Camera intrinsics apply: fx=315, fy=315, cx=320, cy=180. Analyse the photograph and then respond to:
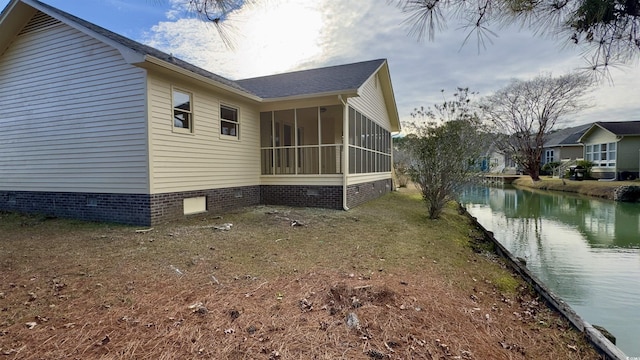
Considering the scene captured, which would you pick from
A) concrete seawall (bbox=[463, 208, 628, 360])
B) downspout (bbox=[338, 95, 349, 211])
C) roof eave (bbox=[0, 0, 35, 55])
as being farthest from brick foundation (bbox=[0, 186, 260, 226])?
concrete seawall (bbox=[463, 208, 628, 360])

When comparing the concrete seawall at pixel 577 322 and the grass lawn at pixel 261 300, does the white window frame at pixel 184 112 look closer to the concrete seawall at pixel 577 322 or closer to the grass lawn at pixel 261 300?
the grass lawn at pixel 261 300

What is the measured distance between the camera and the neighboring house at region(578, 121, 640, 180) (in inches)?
862

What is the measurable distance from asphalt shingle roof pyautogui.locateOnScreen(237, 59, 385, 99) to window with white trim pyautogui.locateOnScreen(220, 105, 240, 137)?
1.35 metres

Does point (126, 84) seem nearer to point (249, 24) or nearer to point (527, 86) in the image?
point (249, 24)

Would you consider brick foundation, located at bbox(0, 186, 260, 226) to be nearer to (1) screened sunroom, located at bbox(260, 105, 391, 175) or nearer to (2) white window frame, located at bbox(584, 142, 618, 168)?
(1) screened sunroom, located at bbox(260, 105, 391, 175)

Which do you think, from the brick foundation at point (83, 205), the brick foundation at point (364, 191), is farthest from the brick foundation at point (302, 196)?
the brick foundation at point (83, 205)

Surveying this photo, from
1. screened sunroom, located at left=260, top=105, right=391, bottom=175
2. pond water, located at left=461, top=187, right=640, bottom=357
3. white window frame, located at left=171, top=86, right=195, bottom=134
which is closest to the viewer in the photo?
pond water, located at left=461, top=187, right=640, bottom=357

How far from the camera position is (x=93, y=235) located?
6465mm

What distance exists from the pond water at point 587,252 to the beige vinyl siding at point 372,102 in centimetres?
620

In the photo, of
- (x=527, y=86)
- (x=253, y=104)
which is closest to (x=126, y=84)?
(x=253, y=104)

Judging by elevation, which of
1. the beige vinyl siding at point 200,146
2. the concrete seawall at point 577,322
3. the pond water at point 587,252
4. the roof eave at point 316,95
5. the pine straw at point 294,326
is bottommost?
the pond water at point 587,252

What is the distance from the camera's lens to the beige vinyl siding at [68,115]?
737 centimetres

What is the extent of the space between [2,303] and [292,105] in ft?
28.4

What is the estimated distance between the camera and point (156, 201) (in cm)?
730
